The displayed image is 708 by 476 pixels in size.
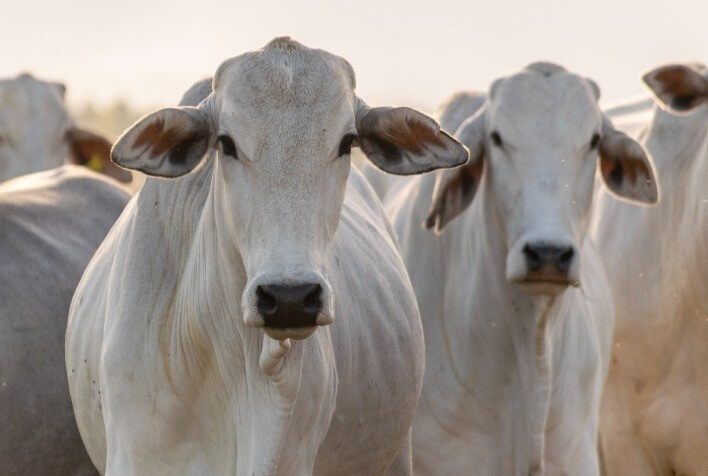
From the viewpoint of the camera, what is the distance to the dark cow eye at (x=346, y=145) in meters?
5.04

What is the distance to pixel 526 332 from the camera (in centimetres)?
723

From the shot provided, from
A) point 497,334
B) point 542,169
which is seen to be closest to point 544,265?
point 542,169

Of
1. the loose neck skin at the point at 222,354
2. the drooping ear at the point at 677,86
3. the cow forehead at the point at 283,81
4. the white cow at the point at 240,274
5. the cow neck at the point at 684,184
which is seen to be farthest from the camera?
the cow neck at the point at 684,184

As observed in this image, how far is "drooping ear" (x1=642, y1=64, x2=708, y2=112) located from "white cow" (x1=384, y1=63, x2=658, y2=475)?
525 millimetres

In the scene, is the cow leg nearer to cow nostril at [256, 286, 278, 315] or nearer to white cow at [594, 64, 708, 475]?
white cow at [594, 64, 708, 475]

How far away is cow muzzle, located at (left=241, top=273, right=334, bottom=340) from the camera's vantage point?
15.1 ft

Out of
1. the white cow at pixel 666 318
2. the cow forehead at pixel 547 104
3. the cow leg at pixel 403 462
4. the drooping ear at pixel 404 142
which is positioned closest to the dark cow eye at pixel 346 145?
the drooping ear at pixel 404 142

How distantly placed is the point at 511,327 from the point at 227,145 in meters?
2.59

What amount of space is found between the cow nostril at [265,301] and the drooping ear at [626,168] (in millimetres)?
2886

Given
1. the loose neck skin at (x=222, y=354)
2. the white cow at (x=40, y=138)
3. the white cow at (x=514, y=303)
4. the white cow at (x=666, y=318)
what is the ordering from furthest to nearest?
the white cow at (x=40, y=138) < the white cow at (x=666, y=318) < the white cow at (x=514, y=303) < the loose neck skin at (x=222, y=354)

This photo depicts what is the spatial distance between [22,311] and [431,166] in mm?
2168

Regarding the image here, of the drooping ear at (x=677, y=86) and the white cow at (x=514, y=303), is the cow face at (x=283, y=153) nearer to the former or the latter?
the white cow at (x=514, y=303)

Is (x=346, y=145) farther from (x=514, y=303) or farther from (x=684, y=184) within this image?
(x=684, y=184)

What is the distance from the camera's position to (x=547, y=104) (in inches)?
281
